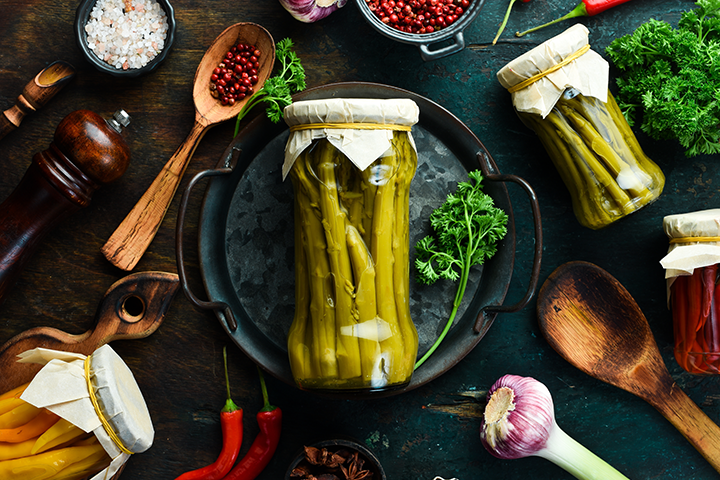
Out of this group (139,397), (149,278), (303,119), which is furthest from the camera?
(149,278)

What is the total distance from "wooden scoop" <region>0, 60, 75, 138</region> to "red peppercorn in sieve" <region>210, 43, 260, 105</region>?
1.95ft

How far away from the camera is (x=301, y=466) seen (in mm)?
1676

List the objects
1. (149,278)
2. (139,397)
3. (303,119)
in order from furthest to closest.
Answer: (149,278), (139,397), (303,119)

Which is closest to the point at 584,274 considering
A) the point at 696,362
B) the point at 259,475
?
the point at 696,362

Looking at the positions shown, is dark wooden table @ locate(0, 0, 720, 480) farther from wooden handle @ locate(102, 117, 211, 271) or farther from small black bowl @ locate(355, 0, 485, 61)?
small black bowl @ locate(355, 0, 485, 61)

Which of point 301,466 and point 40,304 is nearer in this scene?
point 301,466

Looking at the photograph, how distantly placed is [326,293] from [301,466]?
729 mm

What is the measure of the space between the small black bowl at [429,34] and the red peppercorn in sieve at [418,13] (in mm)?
24

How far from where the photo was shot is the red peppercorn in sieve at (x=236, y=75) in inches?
69.9

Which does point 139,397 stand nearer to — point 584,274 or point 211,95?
point 211,95

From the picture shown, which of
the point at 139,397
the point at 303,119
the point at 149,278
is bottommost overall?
the point at 139,397

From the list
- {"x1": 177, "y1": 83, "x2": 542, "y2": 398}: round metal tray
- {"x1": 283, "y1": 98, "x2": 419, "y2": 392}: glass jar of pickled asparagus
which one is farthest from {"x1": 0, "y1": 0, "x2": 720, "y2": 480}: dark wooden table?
{"x1": 283, "y1": 98, "x2": 419, "y2": 392}: glass jar of pickled asparagus

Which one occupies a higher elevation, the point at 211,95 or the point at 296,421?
the point at 211,95

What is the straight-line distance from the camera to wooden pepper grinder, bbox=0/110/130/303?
162 cm
